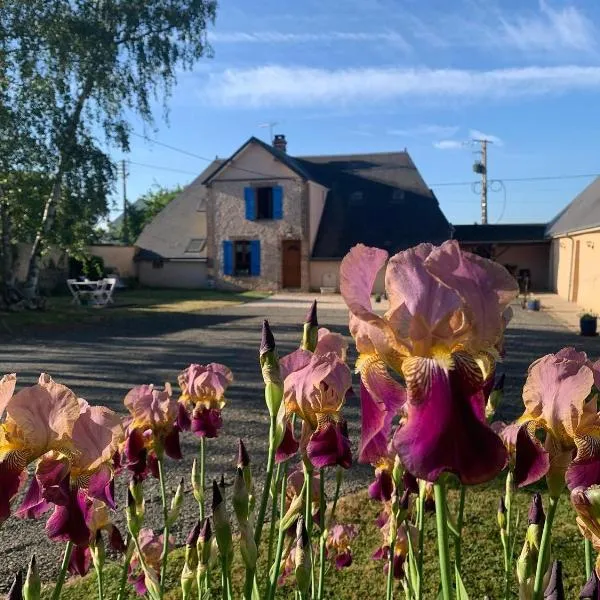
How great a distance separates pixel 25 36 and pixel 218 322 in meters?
7.75

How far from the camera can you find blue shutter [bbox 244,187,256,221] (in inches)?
965

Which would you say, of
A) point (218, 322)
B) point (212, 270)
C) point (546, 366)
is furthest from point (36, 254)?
point (546, 366)

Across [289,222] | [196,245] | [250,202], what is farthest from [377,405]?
[196,245]

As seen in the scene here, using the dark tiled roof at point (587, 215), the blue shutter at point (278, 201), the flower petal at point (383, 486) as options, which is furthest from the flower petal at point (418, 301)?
the blue shutter at point (278, 201)

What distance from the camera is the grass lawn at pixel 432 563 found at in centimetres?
278

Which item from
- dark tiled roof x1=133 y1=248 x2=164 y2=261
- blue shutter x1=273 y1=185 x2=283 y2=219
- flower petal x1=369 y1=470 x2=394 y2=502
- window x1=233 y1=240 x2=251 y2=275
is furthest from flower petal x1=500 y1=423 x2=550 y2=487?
dark tiled roof x1=133 y1=248 x2=164 y2=261

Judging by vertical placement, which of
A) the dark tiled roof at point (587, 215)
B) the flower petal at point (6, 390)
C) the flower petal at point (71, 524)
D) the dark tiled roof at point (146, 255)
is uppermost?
the dark tiled roof at point (587, 215)

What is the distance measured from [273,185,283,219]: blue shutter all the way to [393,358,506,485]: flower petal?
933 inches

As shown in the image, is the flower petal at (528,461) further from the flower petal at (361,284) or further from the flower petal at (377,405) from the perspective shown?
the flower petal at (361,284)

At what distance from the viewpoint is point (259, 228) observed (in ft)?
80.6

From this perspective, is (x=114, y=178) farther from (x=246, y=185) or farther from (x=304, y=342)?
(x=304, y=342)

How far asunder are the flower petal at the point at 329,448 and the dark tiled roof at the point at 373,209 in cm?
2188

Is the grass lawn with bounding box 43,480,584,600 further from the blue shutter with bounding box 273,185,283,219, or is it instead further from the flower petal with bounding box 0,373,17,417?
the blue shutter with bounding box 273,185,283,219

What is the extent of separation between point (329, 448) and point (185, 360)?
A: 7937 mm
